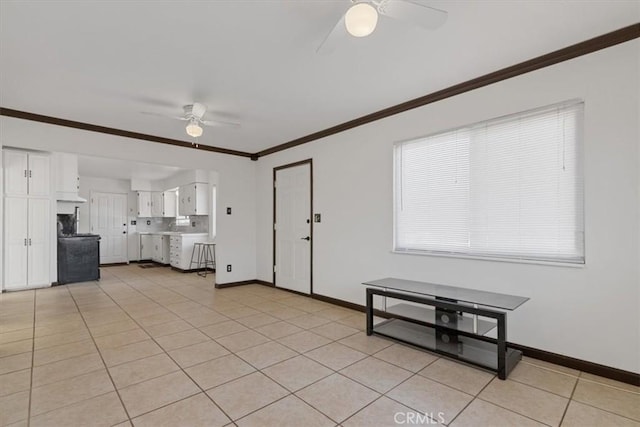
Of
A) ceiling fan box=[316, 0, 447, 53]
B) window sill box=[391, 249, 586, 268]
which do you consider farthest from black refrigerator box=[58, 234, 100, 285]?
ceiling fan box=[316, 0, 447, 53]

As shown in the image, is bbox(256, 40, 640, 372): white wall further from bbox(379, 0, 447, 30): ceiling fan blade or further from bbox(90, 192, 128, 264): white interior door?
bbox(90, 192, 128, 264): white interior door

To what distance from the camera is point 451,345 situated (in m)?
2.75

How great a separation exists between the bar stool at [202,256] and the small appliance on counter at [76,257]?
191cm

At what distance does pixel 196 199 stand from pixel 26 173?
9.91 feet

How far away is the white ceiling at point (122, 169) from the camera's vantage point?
253 inches

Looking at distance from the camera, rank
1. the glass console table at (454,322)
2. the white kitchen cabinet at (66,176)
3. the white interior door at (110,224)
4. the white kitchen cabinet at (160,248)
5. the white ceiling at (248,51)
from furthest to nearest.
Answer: the white interior door at (110,224), the white kitchen cabinet at (160,248), the white kitchen cabinet at (66,176), the glass console table at (454,322), the white ceiling at (248,51)

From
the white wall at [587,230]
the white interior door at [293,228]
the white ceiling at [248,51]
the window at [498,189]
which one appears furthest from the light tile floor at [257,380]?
the white ceiling at [248,51]

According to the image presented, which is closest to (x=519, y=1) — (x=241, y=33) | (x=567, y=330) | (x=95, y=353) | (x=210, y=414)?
(x=241, y=33)

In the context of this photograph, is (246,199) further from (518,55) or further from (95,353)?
(518,55)

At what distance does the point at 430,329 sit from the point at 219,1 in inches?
129

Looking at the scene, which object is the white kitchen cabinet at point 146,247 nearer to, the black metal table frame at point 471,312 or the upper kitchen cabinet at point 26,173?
the upper kitchen cabinet at point 26,173

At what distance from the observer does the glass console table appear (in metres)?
2.39

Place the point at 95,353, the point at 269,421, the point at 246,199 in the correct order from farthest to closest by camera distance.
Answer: the point at 246,199 < the point at 95,353 < the point at 269,421

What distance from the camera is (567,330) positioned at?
245 cm
